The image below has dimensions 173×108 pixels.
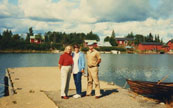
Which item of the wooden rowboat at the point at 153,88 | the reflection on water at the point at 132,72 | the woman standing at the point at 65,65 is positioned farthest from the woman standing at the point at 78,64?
the reflection on water at the point at 132,72

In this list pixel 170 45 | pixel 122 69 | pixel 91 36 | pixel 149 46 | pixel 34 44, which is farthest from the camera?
pixel 91 36

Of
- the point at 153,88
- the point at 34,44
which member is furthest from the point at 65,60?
the point at 34,44

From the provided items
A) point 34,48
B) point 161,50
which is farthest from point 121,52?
point 34,48

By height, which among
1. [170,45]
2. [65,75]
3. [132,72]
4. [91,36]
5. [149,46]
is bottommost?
[132,72]

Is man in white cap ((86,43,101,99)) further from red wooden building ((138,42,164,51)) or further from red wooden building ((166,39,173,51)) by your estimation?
red wooden building ((166,39,173,51))

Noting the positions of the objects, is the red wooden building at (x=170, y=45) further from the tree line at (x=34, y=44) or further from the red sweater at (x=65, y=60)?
the red sweater at (x=65, y=60)

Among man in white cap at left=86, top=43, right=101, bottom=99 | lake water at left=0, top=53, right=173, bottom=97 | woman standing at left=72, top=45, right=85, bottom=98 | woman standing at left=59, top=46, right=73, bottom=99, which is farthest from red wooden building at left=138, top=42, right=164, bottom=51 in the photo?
woman standing at left=59, top=46, right=73, bottom=99

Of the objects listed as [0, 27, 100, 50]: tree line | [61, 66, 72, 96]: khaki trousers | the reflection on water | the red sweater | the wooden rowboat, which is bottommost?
the reflection on water

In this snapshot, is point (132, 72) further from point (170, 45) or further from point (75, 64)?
point (170, 45)

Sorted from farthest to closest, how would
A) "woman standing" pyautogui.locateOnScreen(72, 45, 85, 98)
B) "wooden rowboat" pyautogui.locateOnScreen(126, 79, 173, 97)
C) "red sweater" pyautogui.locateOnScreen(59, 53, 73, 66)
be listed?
"wooden rowboat" pyautogui.locateOnScreen(126, 79, 173, 97)
"woman standing" pyautogui.locateOnScreen(72, 45, 85, 98)
"red sweater" pyautogui.locateOnScreen(59, 53, 73, 66)

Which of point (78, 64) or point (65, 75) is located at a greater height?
point (78, 64)

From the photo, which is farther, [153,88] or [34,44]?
[34,44]

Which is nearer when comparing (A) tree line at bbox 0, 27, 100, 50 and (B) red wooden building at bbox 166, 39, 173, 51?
(A) tree line at bbox 0, 27, 100, 50

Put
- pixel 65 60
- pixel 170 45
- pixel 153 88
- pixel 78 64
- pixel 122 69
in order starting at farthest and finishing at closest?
1. pixel 170 45
2. pixel 122 69
3. pixel 153 88
4. pixel 78 64
5. pixel 65 60
